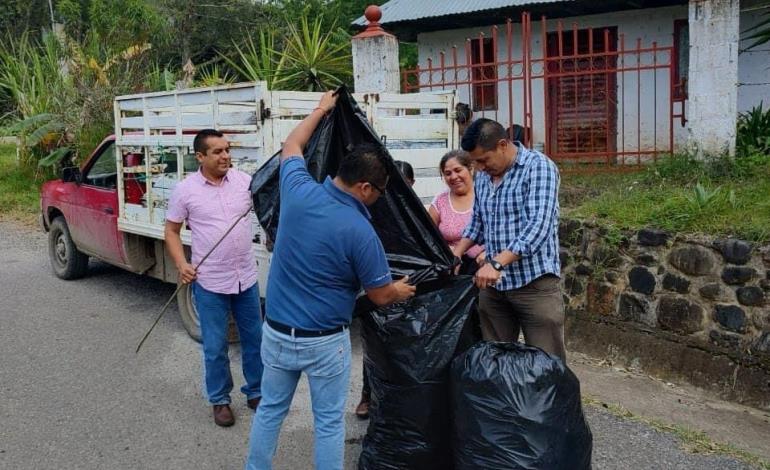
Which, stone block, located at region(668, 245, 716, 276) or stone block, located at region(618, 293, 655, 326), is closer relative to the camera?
stone block, located at region(668, 245, 716, 276)

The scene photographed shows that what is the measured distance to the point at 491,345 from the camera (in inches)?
128

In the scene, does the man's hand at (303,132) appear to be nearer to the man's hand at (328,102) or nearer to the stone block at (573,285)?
the man's hand at (328,102)

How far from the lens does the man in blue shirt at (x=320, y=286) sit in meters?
2.89

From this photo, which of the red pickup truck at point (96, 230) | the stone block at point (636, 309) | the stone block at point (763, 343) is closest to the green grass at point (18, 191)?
the red pickup truck at point (96, 230)

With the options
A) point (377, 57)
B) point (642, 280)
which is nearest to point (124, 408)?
point (642, 280)

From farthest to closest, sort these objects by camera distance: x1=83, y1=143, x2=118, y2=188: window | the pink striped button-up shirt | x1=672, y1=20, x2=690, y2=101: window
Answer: x1=672, y1=20, x2=690, y2=101: window
x1=83, y1=143, x2=118, y2=188: window
the pink striped button-up shirt

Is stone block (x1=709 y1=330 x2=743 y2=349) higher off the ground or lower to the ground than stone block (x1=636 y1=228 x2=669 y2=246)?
lower

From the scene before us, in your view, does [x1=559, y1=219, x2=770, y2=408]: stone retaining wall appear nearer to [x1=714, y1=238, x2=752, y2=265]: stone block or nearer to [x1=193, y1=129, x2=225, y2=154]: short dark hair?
[x1=714, y1=238, x2=752, y2=265]: stone block

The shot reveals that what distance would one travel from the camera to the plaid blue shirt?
346cm

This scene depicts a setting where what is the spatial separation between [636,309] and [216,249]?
3247mm

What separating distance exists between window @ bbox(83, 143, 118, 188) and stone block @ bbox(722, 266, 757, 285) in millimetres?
5388

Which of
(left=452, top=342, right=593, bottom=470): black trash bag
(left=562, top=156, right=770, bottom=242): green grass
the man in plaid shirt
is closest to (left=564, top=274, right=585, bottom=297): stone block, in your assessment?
(left=562, top=156, right=770, bottom=242): green grass

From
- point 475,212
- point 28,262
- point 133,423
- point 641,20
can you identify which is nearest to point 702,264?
point 475,212

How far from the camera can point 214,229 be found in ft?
13.9
